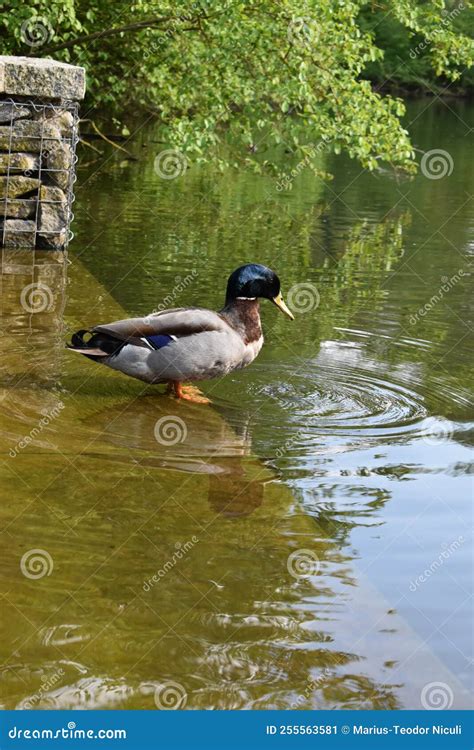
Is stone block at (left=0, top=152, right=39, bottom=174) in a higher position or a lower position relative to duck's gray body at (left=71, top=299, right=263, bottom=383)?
higher

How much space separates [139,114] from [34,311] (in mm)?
23554

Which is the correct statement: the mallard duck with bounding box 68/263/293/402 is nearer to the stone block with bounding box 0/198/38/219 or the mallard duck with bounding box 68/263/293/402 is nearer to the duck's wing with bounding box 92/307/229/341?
the duck's wing with bounding box 92/307/229/341

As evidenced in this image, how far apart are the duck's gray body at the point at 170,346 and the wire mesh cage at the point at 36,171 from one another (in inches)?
194

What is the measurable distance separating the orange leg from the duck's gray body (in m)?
0.17

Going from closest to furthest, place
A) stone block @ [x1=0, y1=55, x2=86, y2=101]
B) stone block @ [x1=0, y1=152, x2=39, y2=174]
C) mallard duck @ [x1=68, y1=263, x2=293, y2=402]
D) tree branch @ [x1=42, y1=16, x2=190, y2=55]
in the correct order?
mallard duck @ [x1=68, y1=263, x2=293, y2=402] → stone block @ [x1=0, y1=55, x2=86, y2=101] → stone block @ [x1=0, y1=152, x2=39, y2=174] → tree branch @ [x1=42, y1=16, x2=190, y2=55]

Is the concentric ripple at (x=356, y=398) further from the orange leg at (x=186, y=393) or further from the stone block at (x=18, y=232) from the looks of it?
the stone block at (x=18, y=232)

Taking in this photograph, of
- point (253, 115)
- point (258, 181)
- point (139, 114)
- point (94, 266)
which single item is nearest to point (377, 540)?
point (94, 266)

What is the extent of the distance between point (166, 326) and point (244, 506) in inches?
74.9

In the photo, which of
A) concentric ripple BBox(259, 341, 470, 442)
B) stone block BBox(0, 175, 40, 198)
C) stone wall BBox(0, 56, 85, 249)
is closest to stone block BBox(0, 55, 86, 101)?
stone wall BBox(0, 56, 85, 249)

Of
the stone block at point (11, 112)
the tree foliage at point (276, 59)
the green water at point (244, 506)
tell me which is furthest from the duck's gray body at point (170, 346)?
the tree foliage at point (276, 59)

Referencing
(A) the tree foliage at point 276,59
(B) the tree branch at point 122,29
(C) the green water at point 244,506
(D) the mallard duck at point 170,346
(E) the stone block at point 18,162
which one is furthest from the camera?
(B) the tree branch at point 122,29

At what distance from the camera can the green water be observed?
3.96m

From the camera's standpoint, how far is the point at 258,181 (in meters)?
22.2

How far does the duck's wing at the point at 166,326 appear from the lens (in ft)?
23.6
